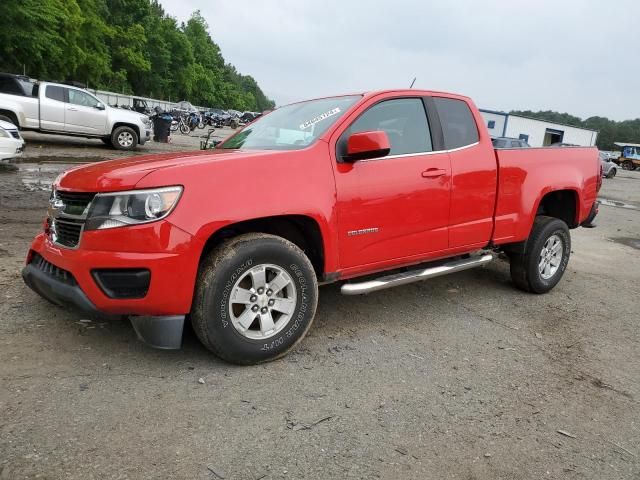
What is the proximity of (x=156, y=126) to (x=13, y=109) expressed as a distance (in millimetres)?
8061

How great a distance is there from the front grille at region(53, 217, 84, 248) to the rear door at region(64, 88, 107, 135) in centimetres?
1284

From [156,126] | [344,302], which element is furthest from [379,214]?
[156,126]

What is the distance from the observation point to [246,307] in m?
3.16

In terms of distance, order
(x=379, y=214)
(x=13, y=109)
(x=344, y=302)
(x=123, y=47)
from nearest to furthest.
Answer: (x=379, y=214) < (x=344, y=302) < (x=13, y=109) < (x=123, y=47)

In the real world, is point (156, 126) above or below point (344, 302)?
above

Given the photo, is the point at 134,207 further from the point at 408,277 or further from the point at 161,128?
the point at 161,128

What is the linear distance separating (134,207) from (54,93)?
1360 centimetres

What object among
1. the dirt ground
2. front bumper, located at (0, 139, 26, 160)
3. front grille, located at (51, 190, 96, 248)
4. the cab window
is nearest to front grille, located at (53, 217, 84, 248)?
front grille, located at (51, 190, 96, 248)

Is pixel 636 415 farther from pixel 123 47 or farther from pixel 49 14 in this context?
pixel 123 47

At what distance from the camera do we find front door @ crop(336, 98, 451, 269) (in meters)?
3.52

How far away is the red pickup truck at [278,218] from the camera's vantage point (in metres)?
2.87

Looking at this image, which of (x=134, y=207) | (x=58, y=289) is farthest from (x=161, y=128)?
(x=134, y=207)

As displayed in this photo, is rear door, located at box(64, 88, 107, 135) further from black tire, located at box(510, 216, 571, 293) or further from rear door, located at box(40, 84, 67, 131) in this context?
black tire, located at box(510, 216, 571, 293)

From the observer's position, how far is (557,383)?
3322 mm
